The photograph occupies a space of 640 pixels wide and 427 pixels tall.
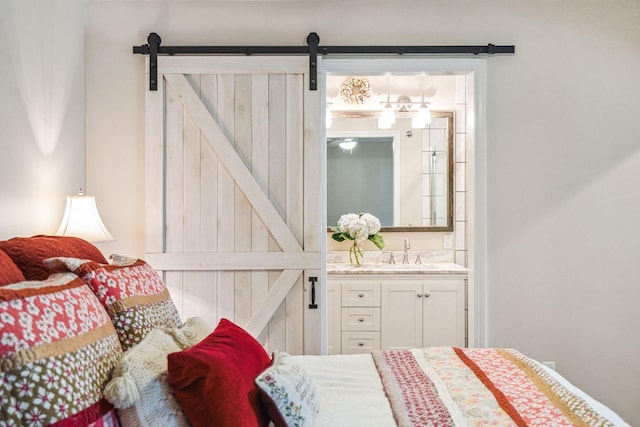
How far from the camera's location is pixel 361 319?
4.04 metres

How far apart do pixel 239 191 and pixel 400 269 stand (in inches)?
63.8

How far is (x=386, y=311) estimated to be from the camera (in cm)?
402

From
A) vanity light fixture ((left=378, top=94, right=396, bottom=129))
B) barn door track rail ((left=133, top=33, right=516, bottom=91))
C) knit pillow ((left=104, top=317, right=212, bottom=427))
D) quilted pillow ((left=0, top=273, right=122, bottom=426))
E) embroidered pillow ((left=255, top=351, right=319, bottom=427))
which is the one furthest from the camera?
vanity light fixture ((left=378, top=94, right=396, bottom=129))

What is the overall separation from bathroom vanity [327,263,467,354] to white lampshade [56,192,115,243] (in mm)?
1946

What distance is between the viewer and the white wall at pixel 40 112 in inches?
87.7

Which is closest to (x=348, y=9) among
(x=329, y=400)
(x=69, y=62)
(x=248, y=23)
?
(x=248, y=23)

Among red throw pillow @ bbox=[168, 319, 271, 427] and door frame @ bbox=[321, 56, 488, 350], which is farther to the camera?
door frame @ bbox=[321, 56, 488, 350]

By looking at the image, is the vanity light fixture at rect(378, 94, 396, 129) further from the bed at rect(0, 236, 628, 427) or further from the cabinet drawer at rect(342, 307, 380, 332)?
the bed at rect(0, 236, 628, 427)

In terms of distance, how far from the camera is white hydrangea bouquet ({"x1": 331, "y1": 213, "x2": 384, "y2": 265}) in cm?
430

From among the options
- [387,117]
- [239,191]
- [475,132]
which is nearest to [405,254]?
[387,117]

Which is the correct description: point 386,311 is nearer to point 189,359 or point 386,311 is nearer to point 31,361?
point 189,359

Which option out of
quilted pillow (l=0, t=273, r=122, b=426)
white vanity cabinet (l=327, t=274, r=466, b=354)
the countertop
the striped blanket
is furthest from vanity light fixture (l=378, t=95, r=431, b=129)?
quilted pillow (l=0, t=273, r=122, b=426)

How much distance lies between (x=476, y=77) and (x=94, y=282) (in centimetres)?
253

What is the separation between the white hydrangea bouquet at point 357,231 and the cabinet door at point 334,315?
1.33 feet
